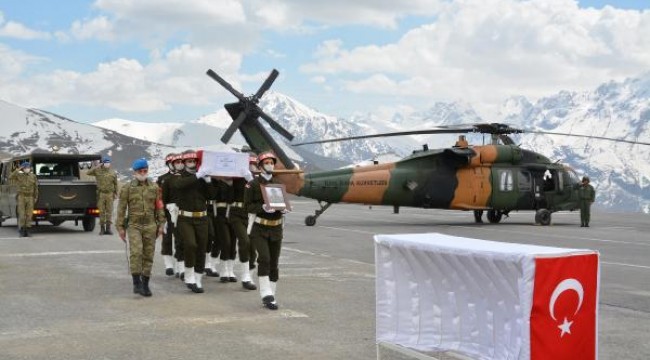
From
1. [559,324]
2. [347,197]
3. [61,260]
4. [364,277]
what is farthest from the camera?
[347,197]

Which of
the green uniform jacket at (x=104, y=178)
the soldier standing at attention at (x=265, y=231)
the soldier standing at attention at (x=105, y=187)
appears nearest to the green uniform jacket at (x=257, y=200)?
the soldier standing at attention at (x=265, y=231)

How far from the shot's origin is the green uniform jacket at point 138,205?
992 centimetres

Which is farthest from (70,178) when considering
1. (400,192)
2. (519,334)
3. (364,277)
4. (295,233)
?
(519,334)

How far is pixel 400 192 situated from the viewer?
23938 millimetres

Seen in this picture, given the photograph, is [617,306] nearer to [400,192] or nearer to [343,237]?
[343,237]

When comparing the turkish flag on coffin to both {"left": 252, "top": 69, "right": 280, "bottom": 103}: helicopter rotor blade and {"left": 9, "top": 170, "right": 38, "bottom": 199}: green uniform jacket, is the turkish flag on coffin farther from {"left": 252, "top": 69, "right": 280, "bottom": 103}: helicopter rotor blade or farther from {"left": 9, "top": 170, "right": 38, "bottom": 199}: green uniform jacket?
{"left": 252, "top": 69, "right": 280, "bottom": 103}: helicopter rotor blade

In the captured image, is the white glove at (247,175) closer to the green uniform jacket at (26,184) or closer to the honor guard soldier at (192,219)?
the honor guard soldier at (192,219)

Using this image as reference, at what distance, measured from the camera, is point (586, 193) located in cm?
2539

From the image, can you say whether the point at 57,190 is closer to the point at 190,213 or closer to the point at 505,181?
the point at 190,213

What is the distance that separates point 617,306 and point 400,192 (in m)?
14.6

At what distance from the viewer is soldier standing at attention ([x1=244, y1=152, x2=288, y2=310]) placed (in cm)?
907

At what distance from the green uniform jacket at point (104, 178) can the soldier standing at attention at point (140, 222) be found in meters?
10.3

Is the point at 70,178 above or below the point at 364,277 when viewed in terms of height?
above

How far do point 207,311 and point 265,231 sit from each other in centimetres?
123
